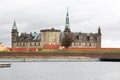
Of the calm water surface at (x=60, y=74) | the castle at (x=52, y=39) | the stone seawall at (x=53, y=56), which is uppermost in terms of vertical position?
the castle at (x=52, y=39)

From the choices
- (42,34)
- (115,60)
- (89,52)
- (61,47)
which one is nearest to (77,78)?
(115,60)

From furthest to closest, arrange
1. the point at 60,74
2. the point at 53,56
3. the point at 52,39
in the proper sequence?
the point at 52,39 < the point at 53,56 < the point at 60,74

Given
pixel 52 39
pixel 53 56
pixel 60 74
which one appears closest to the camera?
pixel 60 74

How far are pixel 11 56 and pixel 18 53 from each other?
1670mm

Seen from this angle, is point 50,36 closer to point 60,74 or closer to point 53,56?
point 53,56

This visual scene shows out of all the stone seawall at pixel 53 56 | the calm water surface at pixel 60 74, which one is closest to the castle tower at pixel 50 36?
the stone seawall at pixel 53 56

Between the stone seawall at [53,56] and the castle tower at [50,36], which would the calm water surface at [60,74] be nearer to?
the stone seawall at [53,56]

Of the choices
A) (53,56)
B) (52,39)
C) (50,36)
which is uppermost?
(50,36)

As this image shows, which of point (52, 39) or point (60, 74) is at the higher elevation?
point (52, 39)

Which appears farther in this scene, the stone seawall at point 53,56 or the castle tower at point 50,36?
the castle tower at point 50,36

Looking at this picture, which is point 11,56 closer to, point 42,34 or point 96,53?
point 96,53

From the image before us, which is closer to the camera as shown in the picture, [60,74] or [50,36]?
[60,74]

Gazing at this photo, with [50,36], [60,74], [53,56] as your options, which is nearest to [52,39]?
[50,36]

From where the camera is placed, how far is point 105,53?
4026 inches
